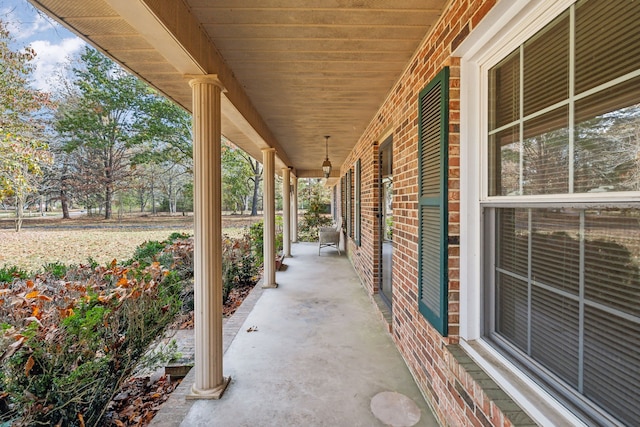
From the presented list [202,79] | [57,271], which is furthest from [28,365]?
[57,271]

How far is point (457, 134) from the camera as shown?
1.80 meters

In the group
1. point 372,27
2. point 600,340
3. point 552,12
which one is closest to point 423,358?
point 600,340

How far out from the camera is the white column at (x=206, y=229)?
2.21m

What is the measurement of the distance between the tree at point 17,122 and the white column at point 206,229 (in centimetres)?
450

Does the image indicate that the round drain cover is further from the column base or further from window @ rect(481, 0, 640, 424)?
the column base

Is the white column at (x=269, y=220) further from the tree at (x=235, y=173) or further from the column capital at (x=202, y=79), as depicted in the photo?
the tree at (x=235, y=173)

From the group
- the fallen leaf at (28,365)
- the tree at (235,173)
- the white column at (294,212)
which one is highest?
the tree at (235,173)

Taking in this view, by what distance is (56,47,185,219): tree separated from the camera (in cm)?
1330

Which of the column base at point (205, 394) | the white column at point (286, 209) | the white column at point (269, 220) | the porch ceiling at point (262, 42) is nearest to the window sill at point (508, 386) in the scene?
the column base at point (205, 394)

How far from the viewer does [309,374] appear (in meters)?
2.53

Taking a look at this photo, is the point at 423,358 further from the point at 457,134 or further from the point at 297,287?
the point at 297,287

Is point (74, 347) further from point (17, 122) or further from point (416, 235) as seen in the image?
point (17, 122)

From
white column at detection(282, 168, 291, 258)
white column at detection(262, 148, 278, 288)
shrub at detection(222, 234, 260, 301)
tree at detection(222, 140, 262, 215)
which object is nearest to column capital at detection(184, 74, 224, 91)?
white column at detection(262, 148, 278, 288)

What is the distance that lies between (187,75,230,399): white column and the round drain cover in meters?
1.20
